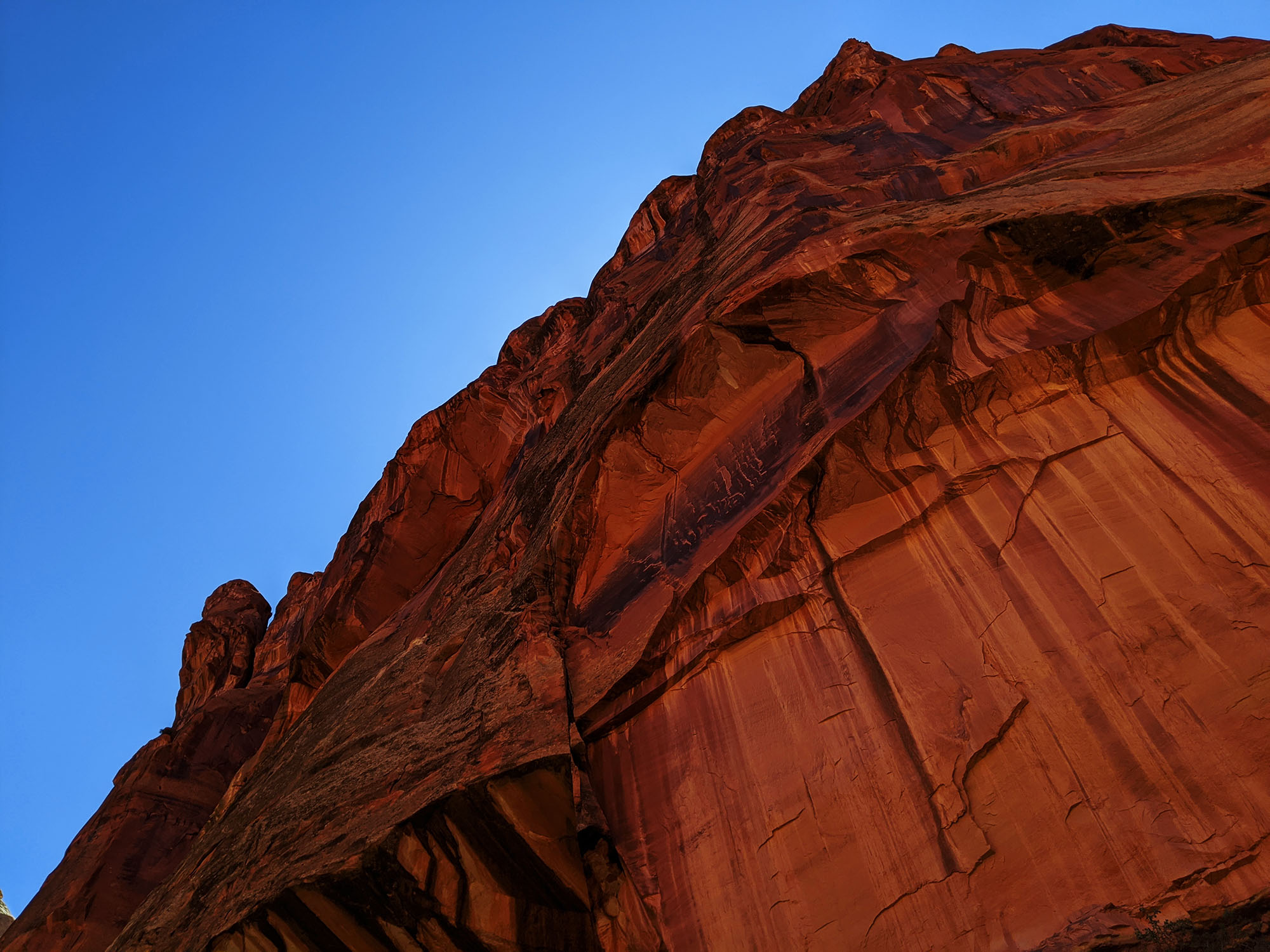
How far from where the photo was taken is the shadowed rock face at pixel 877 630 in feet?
22.7

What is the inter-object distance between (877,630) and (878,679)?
1.90 feet

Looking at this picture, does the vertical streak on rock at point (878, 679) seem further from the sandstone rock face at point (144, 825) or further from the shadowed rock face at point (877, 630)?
the sandstone rock face at point (144, 825)

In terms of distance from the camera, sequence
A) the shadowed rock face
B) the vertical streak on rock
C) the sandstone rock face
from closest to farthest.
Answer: the shadowed rock face < the vertical streak on rock < the sandstone rock face

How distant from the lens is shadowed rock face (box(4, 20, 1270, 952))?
693cm

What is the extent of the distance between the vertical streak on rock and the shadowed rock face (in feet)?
0.13

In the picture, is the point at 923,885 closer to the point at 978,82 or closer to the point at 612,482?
the point at 612,482

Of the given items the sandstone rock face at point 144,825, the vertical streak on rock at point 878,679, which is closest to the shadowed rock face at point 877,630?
the vertical streak on rock at point 878,679

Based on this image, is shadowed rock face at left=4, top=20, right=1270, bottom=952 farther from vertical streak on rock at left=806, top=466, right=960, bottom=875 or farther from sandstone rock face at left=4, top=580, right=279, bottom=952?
sandstone rock face at left=4, top=580, right=279, bottom=952

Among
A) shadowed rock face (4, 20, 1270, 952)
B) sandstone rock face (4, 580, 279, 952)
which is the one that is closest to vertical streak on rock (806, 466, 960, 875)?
shadowed rock face (4, 20, 1270, 952)

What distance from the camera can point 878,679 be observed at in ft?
27.4

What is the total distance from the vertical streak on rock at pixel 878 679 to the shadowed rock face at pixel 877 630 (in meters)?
0.04

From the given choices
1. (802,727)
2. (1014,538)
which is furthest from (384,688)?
(1014,538)

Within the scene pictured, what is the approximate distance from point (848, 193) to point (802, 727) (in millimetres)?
10543

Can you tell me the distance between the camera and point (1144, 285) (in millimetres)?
9844
